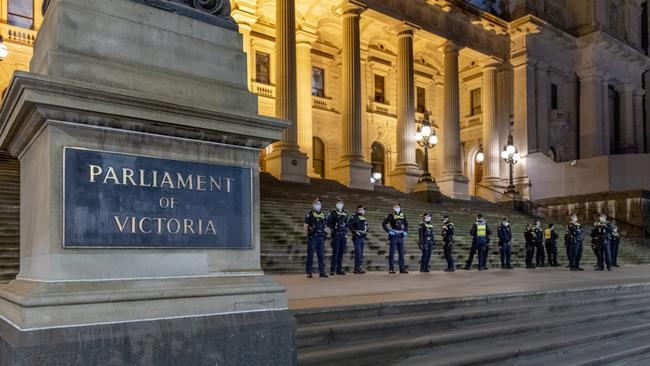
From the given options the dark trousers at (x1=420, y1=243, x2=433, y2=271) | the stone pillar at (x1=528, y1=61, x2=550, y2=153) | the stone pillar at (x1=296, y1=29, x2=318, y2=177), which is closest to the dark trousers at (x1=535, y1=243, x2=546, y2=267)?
the dark trousers at (x1=420, y1=243, x2=433, y2=271)

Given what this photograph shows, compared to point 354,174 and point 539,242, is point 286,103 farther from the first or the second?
point 539,242

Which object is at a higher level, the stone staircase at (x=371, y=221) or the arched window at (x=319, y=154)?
the arched window at (x=319, y=154)

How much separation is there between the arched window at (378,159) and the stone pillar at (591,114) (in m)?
13.5

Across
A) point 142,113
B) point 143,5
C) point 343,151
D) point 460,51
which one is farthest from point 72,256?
point 460,51

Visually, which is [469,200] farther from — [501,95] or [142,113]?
[142,113]

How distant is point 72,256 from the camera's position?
139 inches

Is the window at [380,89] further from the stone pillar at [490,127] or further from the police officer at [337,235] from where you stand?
the police officer at [337,235]

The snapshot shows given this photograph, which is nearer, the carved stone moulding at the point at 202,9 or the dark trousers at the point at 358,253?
the carved stone moulding at the point at 202,9

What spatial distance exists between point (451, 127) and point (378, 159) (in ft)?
23.2

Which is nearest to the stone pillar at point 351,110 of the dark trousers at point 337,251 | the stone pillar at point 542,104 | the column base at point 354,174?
the column base at point 354,174

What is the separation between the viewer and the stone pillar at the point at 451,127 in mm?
32000

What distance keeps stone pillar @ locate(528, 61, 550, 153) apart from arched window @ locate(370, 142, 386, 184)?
945 centimetres

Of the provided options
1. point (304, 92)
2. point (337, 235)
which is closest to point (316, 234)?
point (337, 235)

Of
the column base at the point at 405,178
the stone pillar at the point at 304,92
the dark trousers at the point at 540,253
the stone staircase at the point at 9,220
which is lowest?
the dark trousers at the point at 540,253
